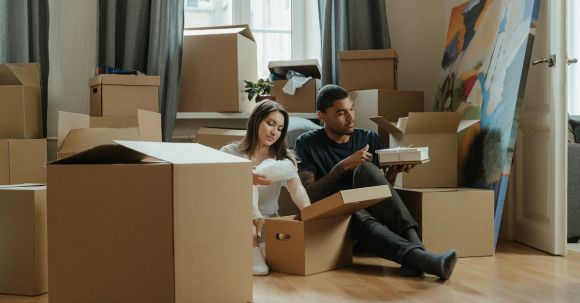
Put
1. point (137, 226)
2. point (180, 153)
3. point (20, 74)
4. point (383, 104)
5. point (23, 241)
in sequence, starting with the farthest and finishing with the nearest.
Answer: point (383, 104), point (20, 74), point (23, 241), point (180, 153), point (137, 226)

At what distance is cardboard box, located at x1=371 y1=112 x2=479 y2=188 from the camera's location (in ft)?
9.78

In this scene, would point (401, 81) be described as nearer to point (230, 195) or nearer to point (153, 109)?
point (153, 109)

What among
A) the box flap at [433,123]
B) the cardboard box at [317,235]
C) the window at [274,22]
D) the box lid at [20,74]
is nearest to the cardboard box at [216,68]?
the window at [274,22]

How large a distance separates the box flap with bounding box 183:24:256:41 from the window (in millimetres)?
362

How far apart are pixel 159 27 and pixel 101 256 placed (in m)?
2.28

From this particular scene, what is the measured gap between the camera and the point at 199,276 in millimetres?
1595

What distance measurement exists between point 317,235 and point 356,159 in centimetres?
43

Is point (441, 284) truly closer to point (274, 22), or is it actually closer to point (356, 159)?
point (356, 159)

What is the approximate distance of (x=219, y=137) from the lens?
11.2 feet

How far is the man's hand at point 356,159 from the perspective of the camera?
2.79 meters

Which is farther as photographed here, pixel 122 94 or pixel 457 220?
pixel 122 94

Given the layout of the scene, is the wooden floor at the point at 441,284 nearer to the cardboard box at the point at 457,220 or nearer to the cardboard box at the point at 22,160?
the cardboard box at the point at 457,220

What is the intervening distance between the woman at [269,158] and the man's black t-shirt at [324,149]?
17 centimetres

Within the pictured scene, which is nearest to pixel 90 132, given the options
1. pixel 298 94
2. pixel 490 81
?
pixel 298 94
